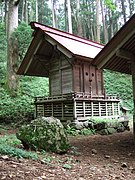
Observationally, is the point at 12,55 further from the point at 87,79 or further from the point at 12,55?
the point at 87,79

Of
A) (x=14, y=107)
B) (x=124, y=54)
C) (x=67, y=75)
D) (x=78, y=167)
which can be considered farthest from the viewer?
(x=14, y=107)

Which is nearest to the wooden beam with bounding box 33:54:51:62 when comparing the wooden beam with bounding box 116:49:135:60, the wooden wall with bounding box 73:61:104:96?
the wooden wall with bounding box 73:61:104:96

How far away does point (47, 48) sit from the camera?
616 inches

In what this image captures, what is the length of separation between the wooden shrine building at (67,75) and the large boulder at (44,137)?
5.49 metres

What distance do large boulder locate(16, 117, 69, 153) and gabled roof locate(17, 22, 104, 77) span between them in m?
6.11

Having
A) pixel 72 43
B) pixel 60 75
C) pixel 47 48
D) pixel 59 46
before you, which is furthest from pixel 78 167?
pixel 47 48

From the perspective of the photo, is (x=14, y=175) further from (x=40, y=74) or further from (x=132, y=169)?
(x=40, y=74)

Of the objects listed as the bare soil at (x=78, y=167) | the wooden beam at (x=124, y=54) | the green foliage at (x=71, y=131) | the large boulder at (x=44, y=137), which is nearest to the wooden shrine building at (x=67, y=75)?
the green foliage at (x=71, y=131)

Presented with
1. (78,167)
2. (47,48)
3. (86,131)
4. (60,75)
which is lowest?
(78,167)

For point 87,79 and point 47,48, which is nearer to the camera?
point 87,79

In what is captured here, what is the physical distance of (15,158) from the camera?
5.32 meters

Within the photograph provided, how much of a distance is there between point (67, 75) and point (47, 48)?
8.28 feet

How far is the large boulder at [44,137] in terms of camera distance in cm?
706

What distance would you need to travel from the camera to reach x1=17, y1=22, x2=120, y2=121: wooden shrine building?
13305 millimetres
